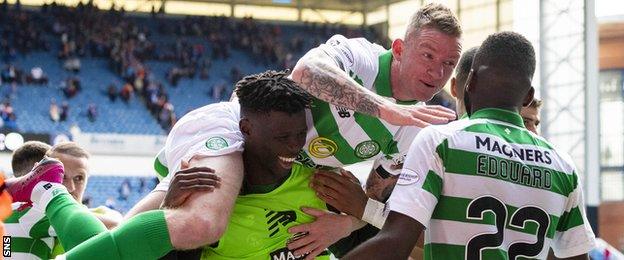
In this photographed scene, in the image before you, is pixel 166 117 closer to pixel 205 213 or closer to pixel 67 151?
pixel 67 151

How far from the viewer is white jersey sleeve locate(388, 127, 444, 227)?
11.5ft

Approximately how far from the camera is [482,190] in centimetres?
356

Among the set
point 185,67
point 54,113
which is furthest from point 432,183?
point 185,67

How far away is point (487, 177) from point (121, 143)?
22.3 metres

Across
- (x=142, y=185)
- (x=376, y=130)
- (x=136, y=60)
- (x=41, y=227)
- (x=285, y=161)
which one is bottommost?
(x=142, y=185)

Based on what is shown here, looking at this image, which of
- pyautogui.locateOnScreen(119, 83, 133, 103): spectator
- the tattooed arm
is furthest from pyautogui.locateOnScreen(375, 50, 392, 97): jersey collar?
pyautogui.locateOnScreen(119, 83, 133, 103): spectator

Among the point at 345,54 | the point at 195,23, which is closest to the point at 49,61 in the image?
the point at 195,23

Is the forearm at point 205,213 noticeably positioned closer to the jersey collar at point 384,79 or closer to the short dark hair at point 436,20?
the jersey collar at point 384,79

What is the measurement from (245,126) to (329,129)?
0.57m

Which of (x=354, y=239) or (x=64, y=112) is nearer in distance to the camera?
(x=354, y=239)

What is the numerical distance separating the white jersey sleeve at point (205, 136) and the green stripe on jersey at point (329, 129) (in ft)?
1.32

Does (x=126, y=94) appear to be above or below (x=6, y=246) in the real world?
above

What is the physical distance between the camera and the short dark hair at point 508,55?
368 centimetres

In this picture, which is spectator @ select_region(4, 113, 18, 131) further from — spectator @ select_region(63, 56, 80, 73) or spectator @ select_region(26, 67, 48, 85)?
spectator @ select_region(63, 56, 80, 73)
